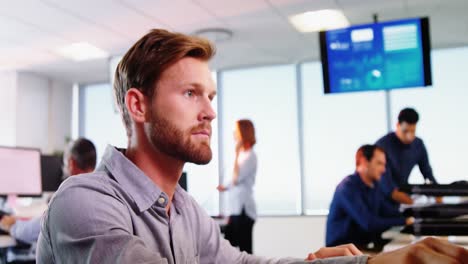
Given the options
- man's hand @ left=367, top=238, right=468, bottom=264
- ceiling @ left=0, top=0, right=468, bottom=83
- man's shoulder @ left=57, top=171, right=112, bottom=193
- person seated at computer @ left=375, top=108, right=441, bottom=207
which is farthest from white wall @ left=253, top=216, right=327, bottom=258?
man's hand @ left=367, top=238, right=468, bottom=264

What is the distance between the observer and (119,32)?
17.2 ft

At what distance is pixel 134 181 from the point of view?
0.90 m

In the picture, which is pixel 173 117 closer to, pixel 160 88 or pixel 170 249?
Result: pixel 160 88

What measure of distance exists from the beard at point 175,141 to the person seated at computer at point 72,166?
5.72 ft

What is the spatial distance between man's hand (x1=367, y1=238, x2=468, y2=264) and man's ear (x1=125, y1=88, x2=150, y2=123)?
52 cm

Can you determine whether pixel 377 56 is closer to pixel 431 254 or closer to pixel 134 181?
pixel 134 181

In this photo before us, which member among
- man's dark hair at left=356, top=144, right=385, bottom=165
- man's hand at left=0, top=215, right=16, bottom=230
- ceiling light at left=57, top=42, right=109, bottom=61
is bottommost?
man's hand at left=0, top=215, right=16, bottom=230

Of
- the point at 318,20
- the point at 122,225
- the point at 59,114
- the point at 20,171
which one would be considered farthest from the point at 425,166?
the point at 59,114

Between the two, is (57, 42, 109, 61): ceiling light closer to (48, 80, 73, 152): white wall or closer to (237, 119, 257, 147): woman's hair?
(48, 80, 73, 152): white wall

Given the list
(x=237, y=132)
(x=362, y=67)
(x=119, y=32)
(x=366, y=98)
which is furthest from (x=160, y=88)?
(x=366, y=98)

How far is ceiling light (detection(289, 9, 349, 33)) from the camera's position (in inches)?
190

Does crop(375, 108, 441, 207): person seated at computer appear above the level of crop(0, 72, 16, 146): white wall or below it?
below

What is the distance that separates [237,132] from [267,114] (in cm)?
246

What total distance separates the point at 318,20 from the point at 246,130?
1576 mm
